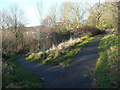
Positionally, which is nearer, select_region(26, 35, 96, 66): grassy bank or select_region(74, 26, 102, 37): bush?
select_region(26, 35, 96, 66): grassy bank

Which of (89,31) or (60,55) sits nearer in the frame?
(60,55)

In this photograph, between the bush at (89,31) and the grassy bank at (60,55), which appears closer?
the grassy bank at (60,55)

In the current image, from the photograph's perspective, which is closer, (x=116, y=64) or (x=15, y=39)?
(x=116, y=64)

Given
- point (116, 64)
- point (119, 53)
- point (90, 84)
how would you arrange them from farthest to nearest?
1. point (119, 53)
2. point (116, 64)
3. point (90, 84)

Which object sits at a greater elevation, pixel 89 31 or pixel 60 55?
pixel 89 31

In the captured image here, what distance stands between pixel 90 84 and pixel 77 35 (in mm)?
13204

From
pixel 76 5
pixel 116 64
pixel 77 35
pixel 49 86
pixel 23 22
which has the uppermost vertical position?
pixel 76 5

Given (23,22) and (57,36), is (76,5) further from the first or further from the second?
(23,22)

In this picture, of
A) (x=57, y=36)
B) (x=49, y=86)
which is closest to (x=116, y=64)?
(x=49, y=86)

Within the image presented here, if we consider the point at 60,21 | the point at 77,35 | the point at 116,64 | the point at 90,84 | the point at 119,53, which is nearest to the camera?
the point at 90,84

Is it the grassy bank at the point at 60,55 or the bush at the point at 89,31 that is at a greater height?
the bush at the point at 89,31

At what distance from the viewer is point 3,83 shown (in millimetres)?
4941

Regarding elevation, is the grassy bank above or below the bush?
below

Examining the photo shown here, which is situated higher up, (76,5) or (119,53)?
(76,5)
